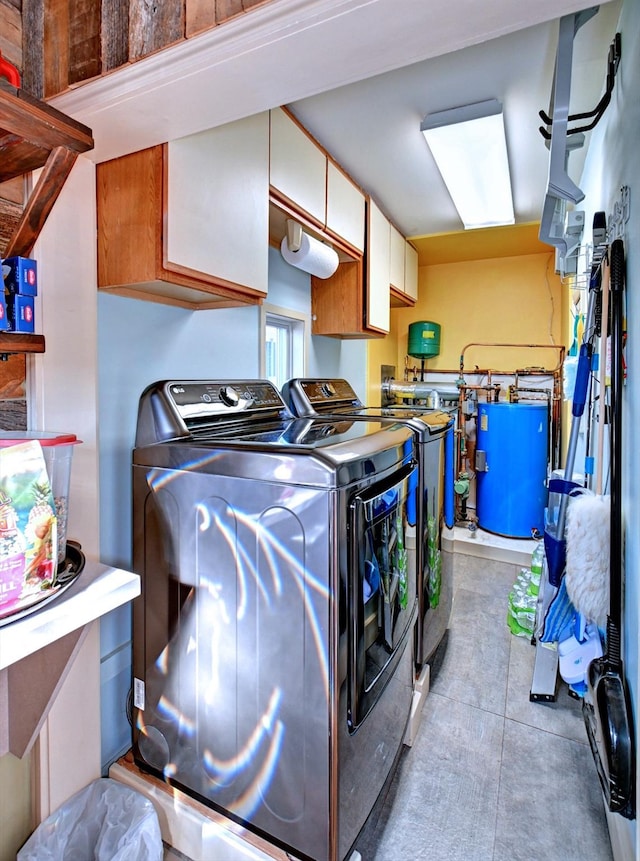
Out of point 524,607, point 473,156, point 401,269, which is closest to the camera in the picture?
point 473,156

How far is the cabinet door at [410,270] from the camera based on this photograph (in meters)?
3.67

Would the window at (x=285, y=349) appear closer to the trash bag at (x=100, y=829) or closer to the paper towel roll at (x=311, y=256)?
the paper towel roll at (x=311, y=256)

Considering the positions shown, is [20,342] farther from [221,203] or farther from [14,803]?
[14,803]

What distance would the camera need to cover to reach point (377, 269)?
2.96 metres

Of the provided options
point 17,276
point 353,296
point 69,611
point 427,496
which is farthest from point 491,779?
point 353,296

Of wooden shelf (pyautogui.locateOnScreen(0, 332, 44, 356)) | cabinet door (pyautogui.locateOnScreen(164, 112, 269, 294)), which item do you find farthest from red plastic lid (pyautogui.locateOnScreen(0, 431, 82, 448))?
cabinet door (pyautogui.locateOnScreen(164, 112, 269, 294))

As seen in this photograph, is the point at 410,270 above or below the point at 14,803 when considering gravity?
above

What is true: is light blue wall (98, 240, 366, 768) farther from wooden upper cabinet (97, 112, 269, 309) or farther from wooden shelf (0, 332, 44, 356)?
wooden shelf (0, 332, 44, 356)

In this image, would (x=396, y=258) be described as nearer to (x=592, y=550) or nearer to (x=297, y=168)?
(x=297, y=168)

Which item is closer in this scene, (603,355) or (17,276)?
(17,276)

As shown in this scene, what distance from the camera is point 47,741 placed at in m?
1.21

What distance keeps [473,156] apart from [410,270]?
1.49 meters

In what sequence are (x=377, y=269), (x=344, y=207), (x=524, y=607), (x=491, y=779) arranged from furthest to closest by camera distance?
(x=377, y=269)
(x=524, y=607)
(x=344, y=207)
(x=491, y=779)

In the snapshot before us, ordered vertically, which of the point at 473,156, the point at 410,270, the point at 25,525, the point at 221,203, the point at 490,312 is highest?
the point at 473,156
